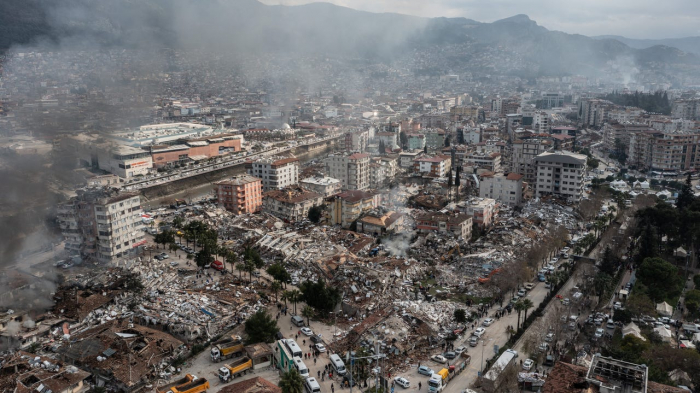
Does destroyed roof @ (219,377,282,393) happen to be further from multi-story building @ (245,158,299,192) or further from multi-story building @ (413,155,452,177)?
multi-story building @ (413,155,452,177)

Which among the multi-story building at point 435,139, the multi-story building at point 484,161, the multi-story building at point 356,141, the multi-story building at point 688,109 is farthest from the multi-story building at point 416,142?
the multi-story building at point 688,109

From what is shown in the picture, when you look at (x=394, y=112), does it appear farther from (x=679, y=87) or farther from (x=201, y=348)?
(x=679, y=87)

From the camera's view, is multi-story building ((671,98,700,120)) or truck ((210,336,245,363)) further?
multi-story building ((671,98,700,120))

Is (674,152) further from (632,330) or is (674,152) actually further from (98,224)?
(98,224)

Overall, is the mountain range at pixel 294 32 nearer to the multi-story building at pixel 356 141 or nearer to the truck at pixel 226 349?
the multi-story building at pixel 356 141

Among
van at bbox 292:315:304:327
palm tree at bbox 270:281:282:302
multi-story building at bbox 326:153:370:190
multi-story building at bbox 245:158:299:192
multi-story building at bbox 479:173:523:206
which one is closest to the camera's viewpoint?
van at bbox 292:315:304:327

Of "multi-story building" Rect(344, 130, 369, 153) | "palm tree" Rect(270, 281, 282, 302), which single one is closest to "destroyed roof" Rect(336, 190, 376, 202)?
"palm tree" Rect(270, 281, 282, 302)

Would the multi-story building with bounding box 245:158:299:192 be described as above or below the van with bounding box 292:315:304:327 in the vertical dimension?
above

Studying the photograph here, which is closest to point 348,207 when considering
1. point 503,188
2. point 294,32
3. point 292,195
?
point 292,195
